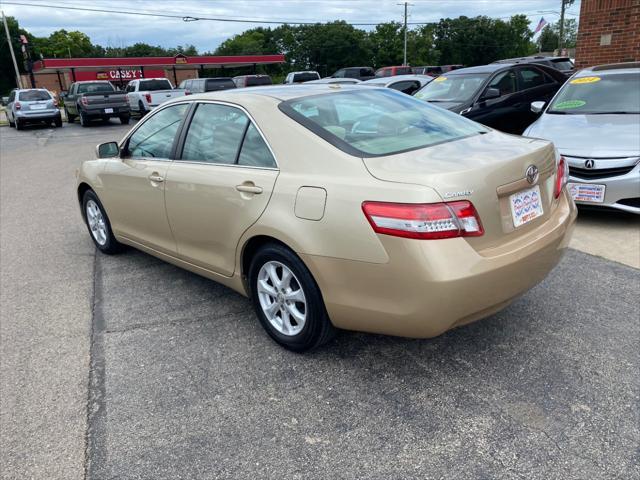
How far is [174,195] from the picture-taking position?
391 cm

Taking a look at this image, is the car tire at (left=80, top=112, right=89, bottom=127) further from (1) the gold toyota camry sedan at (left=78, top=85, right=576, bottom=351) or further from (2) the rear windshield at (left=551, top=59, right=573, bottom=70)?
(1) the gold toyota camry sedan at (left=78, top=85, right=576, bottom=351)

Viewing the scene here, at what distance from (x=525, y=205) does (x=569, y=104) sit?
4.60 meters

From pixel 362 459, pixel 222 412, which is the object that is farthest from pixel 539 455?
pixel 222 412

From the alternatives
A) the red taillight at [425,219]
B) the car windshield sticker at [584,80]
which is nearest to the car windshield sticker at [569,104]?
the car windshield sticker at [584,80]

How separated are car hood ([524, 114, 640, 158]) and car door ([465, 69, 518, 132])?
2.13 meters

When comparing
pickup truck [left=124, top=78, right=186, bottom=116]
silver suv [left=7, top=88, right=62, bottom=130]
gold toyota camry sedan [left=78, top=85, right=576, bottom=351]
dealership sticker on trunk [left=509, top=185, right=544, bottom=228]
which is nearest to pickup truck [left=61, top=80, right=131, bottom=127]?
pickup truck [left=124, top=78, right=186, bottom=116]

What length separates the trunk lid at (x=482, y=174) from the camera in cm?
262

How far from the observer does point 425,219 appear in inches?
99.7

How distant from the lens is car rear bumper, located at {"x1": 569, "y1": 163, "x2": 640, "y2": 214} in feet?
16.9

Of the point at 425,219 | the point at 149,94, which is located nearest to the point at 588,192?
the point at 425,219

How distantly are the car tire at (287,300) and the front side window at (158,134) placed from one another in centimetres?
139

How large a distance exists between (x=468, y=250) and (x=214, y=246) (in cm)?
176

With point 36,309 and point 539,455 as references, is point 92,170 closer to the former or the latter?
point 36,309

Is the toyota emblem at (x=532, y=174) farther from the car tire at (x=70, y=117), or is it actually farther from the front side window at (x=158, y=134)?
the car tire at (x=70, y=117)
